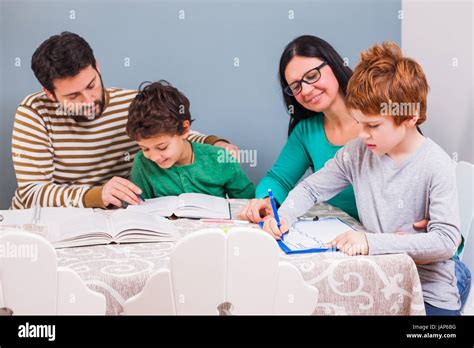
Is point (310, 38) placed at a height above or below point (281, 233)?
above

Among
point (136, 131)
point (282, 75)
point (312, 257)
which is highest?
point (282, 75)

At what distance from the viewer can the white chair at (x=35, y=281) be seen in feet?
2.75

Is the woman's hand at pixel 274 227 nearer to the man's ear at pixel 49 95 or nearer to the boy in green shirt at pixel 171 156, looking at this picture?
the boy in green shirt at pixel 171 156

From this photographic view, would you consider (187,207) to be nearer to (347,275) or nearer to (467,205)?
(347,275)

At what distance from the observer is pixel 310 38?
162 centimetres

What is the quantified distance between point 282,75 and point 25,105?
73 centimetres

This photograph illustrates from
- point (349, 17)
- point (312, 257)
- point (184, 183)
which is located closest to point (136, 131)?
point (184, 183)

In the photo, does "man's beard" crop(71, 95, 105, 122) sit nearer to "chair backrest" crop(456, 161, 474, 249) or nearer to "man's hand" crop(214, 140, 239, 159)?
"man's hand" crop(214, 140, 239, 159)

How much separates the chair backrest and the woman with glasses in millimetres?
269

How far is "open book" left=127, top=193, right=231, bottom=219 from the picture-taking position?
4.77 feet

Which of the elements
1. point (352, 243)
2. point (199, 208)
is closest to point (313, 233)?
point (352, 243)

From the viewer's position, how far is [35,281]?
867 mm

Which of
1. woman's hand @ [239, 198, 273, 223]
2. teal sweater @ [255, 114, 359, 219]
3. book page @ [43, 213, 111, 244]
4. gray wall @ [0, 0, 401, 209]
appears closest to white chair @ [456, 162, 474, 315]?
teal sweater @ [255, 114, 359, 219]
